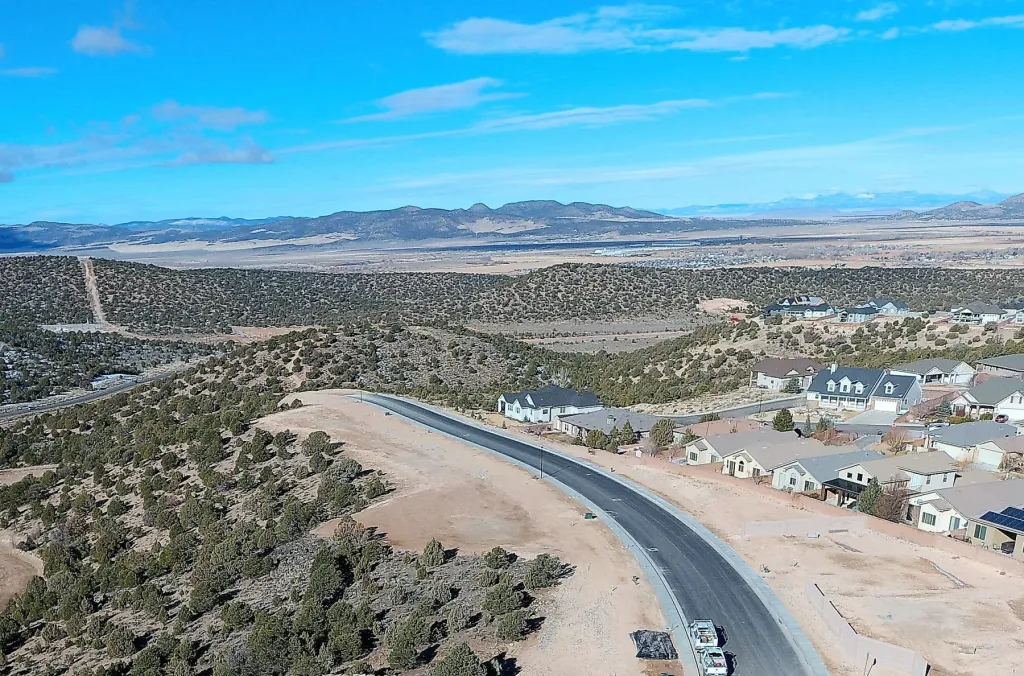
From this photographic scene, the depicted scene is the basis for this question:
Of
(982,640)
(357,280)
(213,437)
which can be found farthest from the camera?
(357,280)

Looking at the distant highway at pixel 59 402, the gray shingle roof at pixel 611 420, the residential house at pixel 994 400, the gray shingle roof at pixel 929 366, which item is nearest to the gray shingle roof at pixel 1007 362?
the gray shingle roof at pixel 929 366

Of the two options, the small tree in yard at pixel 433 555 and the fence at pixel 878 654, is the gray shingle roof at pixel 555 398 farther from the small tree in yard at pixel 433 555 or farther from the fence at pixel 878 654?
the fence at pixel 878 654

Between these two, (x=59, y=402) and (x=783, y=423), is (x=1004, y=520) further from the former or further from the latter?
(x=59, y=402)

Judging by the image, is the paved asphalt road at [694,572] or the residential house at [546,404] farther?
the residential house at [546,404]

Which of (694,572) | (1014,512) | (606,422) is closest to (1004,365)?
(606,422)

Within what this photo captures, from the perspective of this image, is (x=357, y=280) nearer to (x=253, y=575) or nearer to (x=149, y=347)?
(x=149, y=347)

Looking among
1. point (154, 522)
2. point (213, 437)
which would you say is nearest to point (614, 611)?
point (154, 522)

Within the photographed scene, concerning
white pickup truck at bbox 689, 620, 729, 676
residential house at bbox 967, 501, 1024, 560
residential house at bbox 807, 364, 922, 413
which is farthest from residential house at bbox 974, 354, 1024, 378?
white pickup truck at bbox 689, 620, 729, 676
